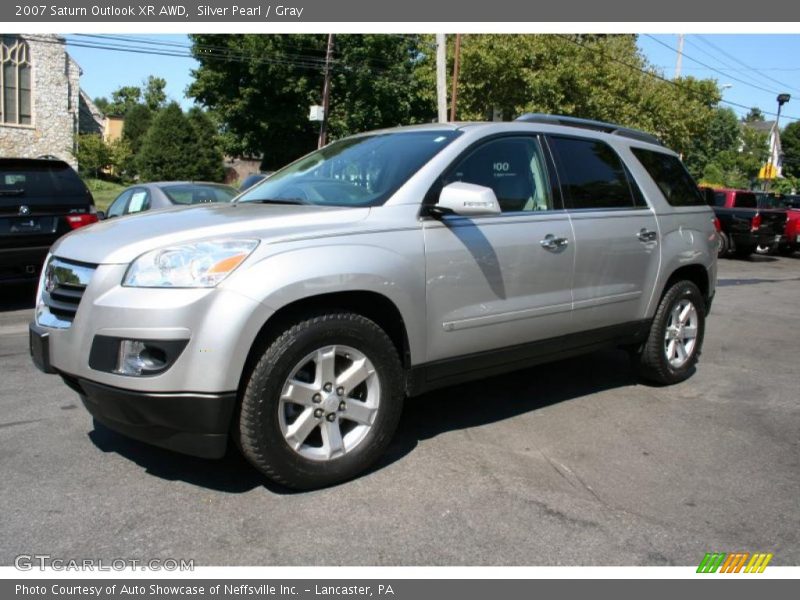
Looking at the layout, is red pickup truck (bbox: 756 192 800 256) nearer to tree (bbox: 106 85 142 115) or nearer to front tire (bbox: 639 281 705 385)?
front tire (bbox: 639 281 705 385)

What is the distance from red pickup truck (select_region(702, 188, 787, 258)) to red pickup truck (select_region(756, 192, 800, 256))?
0.30 metres

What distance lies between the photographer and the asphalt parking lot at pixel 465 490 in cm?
296

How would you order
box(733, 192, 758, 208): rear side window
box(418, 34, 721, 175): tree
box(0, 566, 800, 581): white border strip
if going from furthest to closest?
box(418, 34, 721, 175): tree, box(733, 192, 758, 208): rear side window, box(0, 566, 800, 581): white border strip

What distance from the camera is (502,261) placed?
4.05 m

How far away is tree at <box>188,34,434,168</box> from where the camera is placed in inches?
1363

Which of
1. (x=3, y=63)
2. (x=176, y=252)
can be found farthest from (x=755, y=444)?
(x=3, y=63)

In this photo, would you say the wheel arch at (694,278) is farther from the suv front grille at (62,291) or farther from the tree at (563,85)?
the tree at (563,85)

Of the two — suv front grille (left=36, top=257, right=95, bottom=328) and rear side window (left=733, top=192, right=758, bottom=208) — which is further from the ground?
rear side window (left=733, top=192, right=758, bottom=208)

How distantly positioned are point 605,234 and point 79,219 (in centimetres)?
620

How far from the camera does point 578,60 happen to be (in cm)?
2427

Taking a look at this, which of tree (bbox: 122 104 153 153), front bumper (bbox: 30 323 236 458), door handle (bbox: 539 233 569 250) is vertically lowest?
front bumper (bbox: 30 323 236 458)

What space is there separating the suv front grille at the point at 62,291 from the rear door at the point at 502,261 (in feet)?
5.49

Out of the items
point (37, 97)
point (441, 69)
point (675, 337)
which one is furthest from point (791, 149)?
point (675, 337)

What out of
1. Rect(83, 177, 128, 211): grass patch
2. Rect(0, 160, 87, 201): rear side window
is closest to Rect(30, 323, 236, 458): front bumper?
Rect(0, 160, 87, 201): rear side window
